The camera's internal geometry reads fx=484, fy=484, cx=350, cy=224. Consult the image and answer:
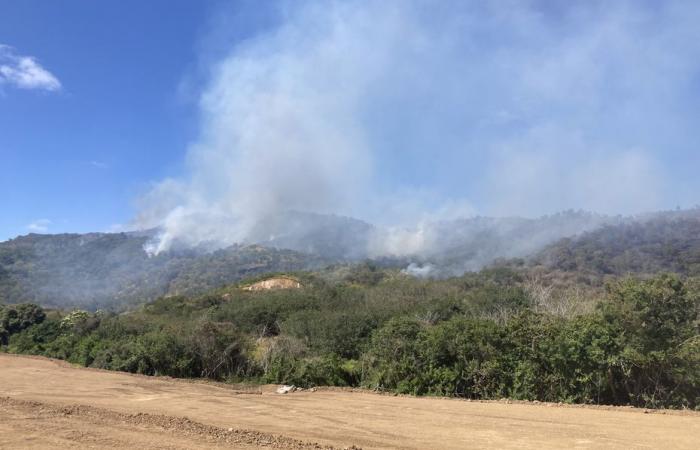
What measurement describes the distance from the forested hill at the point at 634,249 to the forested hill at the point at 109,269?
7678 centimetres

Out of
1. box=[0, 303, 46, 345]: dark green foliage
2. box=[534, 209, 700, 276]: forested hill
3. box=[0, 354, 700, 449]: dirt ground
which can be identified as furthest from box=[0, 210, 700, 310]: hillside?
box=[0, 354, 700, 449]: dirt ground

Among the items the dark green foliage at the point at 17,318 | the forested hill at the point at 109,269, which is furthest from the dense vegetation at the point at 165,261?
the dark green foliage at the point at 17,318

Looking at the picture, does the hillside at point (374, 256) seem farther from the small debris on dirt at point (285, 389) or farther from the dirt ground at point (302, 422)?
the dirt ground at point (302, 422)

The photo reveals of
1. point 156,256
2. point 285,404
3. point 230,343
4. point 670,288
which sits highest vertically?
point 156,256

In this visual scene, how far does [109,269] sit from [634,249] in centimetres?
15604

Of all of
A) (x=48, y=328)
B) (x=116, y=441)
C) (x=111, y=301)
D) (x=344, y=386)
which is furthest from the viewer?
(x=111, y=301)

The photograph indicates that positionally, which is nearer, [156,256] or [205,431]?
[205,431]

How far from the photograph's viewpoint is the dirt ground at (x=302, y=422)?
10258 millimetres

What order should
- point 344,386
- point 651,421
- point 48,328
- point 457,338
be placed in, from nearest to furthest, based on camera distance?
1. point 651,421
2. point 457,338
3. point 344,386
4. point 48,328

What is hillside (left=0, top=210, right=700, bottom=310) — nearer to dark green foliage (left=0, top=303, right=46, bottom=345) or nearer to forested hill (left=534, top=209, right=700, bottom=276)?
forested hill (left=534, top=209, right=700, bottom=276)

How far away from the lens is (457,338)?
22.1 meters

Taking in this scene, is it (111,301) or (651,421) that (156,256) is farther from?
(651,421)

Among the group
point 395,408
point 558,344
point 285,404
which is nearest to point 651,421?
point 558,344

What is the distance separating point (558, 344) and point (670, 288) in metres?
4.82
